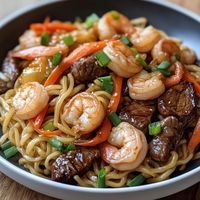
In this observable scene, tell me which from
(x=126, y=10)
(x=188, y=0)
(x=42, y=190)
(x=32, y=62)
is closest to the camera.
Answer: (x=42, y=190)

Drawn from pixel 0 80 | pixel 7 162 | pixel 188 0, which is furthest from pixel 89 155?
pixel 188 0

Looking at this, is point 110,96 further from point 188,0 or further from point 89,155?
point 188,0

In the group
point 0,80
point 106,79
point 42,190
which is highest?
point 106,79

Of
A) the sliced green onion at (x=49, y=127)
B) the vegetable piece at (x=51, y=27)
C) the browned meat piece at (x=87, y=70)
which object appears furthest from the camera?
the vegetable piece at (x=51, y=27)

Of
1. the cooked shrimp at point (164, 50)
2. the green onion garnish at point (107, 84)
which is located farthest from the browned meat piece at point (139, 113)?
the cooked shrimp at point (164, 50)

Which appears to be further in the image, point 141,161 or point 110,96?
point 110,96

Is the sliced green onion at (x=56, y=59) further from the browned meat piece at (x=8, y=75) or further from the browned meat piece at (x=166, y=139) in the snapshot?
the browned meat piece at (x=166, y=139)

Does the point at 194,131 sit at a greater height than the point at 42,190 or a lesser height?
greater
